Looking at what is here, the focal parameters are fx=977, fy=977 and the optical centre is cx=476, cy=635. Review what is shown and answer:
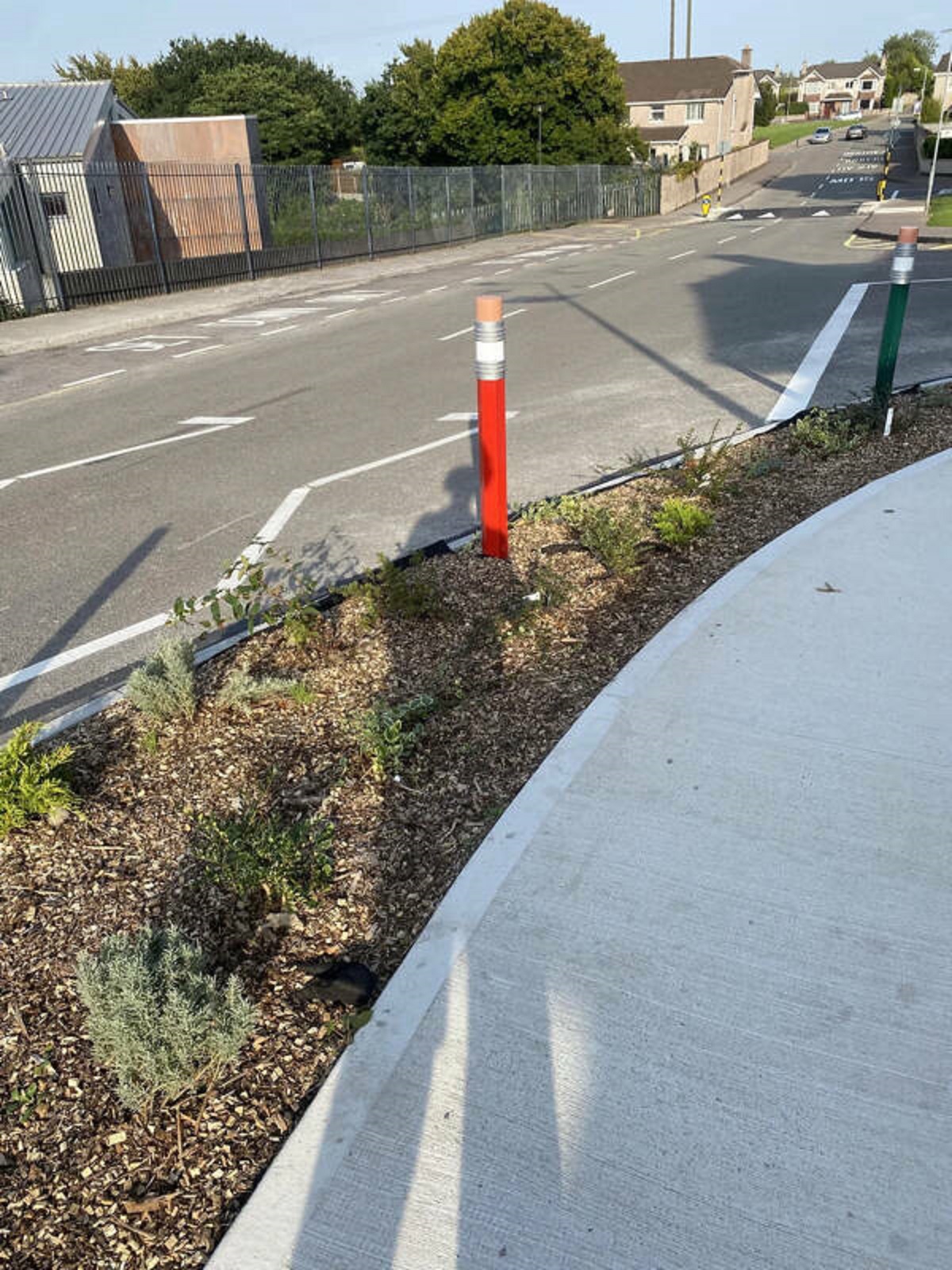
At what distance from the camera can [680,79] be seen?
81625mm

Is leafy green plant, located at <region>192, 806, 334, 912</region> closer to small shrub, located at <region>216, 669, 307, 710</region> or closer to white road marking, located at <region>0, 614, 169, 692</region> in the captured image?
small shrub, located at <region>216, 669, 307, 710</region>

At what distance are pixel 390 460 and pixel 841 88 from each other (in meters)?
176

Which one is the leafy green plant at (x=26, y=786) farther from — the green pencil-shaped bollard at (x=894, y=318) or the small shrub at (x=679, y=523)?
the green pencil-shaped bollard at (x=894, y=318)

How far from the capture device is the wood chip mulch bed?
83.0 inches

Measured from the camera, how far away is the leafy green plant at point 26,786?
3.12 meters

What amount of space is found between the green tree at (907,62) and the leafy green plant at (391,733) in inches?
4336

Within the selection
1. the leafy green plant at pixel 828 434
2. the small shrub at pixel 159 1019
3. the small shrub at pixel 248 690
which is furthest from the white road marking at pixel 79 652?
the leafy green plant at pixel 828 434

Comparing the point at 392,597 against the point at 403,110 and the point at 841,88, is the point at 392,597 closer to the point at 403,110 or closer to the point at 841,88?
the point at 403,110


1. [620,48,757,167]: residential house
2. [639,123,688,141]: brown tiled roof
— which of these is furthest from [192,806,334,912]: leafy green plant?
[639,123,688,141]: brown tiled roof

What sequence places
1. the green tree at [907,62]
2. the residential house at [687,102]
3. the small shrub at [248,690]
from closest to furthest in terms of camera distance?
the small shrub at [248,690] < the residential house at [687,102] < the green tree at [907,62]

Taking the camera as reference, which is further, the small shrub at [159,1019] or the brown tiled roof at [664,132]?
the brown tiled roof at [664,132]

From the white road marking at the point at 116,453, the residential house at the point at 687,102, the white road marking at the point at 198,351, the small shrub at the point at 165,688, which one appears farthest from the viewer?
the residential house at the point at 687,102

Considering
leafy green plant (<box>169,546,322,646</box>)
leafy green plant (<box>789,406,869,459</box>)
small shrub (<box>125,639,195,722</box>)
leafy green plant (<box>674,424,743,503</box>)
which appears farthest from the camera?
leafy green plant (<box>789,406,869,459</box>)

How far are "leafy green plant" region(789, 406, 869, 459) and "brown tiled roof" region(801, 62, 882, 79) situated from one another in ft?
569
